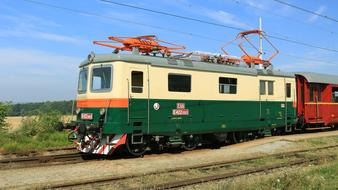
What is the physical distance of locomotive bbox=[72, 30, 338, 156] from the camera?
13141mm

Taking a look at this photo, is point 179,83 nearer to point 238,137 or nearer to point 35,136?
point 238,137

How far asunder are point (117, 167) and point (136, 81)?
313 centimetres

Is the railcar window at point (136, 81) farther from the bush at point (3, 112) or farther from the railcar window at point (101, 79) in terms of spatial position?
the bush at point (3, 112)

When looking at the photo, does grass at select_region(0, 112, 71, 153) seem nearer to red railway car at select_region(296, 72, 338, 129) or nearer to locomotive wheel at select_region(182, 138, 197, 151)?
locomotive wheel at select_region(182, 138, 197, 151)

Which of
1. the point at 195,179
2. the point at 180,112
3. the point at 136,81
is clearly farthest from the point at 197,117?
the point at 195,179

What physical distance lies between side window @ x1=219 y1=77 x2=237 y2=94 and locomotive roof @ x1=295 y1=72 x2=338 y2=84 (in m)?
7.54

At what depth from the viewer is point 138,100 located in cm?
1341

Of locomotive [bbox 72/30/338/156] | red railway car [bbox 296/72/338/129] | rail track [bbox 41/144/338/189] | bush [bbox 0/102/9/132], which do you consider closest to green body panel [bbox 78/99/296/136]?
locomotive [bbox 72/30/338/156]

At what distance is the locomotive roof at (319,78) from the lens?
22844mm

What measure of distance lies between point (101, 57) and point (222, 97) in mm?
5464

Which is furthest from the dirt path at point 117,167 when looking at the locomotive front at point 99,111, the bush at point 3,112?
the bush at point 3,112

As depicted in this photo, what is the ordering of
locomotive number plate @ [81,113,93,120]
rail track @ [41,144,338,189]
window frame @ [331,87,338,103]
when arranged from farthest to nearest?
window frame @ [331,87,338,103]
locomotive number plate @ [81,113,93,120]
rail track @ [41,144,338,189]

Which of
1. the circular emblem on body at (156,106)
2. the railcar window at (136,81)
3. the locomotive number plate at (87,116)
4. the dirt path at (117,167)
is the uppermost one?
the railcar window at (136,81)

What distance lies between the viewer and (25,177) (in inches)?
401
